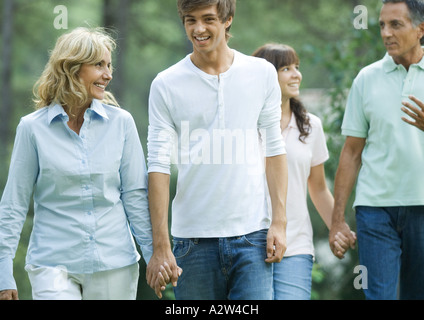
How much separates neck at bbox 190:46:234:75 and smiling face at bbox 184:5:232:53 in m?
0.04

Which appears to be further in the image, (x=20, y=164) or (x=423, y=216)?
(x=423, y=216)

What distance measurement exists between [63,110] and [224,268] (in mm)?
1114

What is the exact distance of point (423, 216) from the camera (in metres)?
4.11

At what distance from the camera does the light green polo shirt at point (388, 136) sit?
4.12 meters

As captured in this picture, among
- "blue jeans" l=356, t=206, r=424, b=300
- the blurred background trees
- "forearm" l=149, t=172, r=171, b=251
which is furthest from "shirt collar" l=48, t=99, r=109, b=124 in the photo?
the blurred background trees

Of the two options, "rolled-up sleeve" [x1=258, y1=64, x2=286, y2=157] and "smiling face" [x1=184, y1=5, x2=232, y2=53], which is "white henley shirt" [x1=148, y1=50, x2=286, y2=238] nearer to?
"rolled-up sleeve" [x1=258, y1=64, x2=286, y2=157]

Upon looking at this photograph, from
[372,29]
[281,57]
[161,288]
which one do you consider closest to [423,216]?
[281,57]

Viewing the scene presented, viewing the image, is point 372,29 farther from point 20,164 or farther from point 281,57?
point 20,164

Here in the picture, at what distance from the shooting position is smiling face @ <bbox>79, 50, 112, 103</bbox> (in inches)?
142

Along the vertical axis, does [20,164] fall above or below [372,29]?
below

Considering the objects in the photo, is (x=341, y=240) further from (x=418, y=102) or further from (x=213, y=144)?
(x=213, y=144)

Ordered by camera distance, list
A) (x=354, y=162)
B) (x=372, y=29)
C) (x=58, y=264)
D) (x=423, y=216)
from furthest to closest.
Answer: (x=372, y=29)
(x=354, y=162)
(x=423, y=216)
(x=58, y=264)

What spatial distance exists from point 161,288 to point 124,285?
0.18m

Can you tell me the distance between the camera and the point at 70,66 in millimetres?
3592
